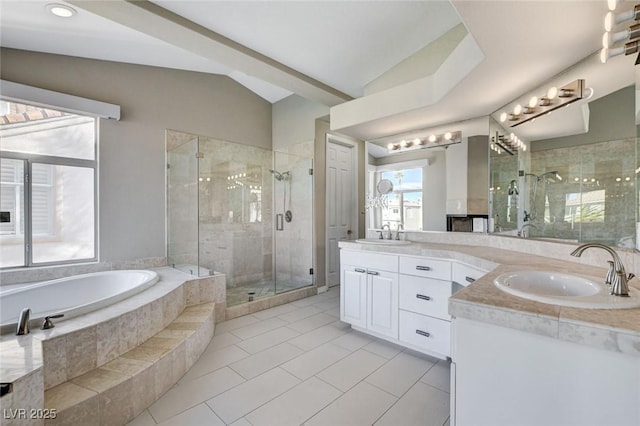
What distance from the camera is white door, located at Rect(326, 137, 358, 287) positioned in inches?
168

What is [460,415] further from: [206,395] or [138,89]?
[138,89]

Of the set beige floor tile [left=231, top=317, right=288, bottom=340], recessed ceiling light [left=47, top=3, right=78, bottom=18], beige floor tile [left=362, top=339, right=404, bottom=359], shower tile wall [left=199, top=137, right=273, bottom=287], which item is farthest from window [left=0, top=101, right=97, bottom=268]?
beige floor tile [left=362, top=339, right=404, bottom=359]

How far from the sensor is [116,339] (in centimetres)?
178

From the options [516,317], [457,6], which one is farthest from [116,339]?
[457,6]

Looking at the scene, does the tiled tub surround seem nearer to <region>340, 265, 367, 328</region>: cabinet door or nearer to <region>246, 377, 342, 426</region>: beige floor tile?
<region>246, 377, 342, 426</region>: beige floor tile

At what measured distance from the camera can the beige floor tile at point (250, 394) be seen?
1633 mm

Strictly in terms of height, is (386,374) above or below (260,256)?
below

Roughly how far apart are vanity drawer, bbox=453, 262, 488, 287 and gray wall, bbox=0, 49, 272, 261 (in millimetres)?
3190

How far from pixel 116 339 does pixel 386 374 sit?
1832 millimetres

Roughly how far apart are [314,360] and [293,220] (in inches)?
91.2

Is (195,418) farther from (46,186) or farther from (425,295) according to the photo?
(46,186)

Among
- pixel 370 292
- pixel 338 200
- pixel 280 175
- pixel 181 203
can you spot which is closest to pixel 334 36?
pixel 280 175

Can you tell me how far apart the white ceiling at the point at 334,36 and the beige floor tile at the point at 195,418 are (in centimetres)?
244

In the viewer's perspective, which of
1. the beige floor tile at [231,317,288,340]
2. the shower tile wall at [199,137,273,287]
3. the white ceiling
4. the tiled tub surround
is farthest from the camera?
the shower tile wall at [199,137,273,287]
